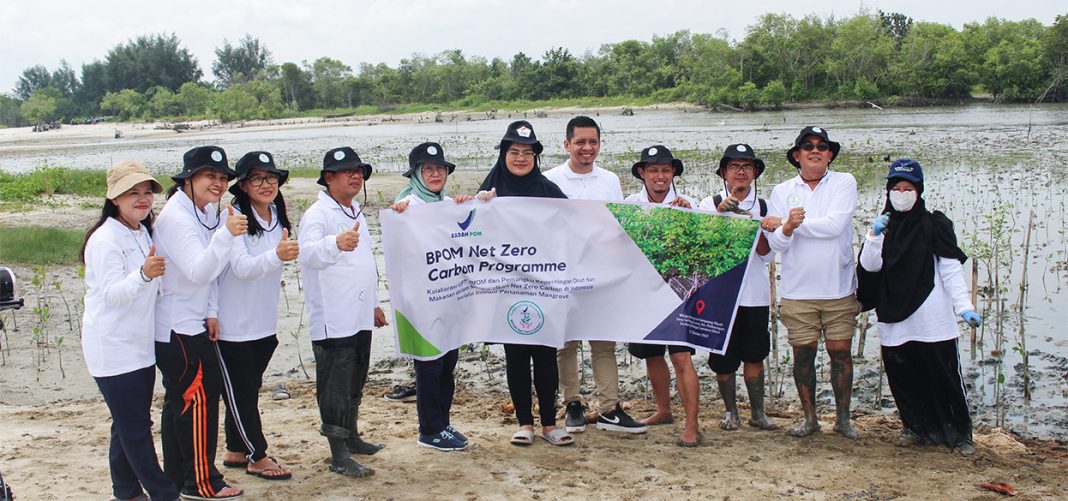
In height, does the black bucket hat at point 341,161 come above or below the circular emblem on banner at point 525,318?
above

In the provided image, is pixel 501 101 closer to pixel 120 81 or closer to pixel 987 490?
pixel 120 81

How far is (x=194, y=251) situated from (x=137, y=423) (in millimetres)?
899

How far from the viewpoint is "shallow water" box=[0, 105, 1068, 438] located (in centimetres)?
762

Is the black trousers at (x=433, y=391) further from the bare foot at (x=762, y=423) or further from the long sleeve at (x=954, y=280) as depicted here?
the long sleeve at (x=954, y=280)

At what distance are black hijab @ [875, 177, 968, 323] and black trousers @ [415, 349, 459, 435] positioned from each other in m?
2.86

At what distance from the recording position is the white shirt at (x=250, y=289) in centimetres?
469

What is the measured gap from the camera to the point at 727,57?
65125mm

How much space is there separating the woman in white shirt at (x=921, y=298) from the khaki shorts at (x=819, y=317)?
20cm

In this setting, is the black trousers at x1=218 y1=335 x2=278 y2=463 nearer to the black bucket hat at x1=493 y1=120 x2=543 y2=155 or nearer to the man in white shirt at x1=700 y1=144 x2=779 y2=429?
the black bucket hat at x1=493 y1=120 x2=543 y2=155

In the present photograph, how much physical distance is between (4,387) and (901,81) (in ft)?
186

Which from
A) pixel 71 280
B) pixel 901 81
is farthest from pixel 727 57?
pixel 71 280

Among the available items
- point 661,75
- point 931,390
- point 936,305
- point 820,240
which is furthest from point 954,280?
point 661,75

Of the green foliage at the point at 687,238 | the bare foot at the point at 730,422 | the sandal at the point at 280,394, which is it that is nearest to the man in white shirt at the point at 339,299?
the green foliage at the point at 687,238

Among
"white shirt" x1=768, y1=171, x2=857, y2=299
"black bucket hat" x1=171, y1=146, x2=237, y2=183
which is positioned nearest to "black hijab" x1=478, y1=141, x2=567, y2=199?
"white shirt" x1=768, y1=171, x2=857, y2=299
